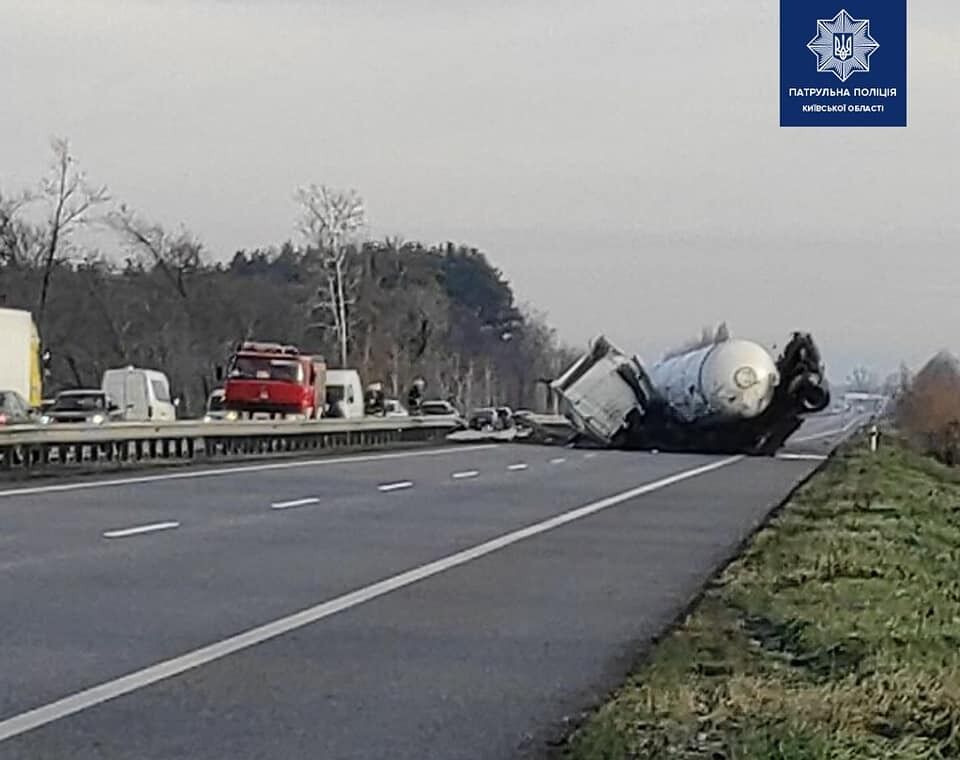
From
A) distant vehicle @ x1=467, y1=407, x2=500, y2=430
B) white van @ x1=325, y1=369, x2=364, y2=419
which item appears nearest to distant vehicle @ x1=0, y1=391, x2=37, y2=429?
white van @ x1=325, y1=369, x2=364, y2=419

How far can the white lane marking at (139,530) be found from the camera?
19922 mm

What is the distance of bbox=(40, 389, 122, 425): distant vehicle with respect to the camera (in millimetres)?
51094

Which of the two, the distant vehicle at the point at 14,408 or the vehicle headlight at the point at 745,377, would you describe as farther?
the vehicle headlight at the point at 745,377

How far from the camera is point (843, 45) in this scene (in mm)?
26578

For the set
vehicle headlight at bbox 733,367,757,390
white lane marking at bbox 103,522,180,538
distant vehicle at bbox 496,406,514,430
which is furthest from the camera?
distant vehicle at bbox 496,406,514,430

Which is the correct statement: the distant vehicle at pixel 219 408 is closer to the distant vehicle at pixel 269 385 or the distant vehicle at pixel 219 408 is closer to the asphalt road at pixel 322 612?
the distant vehicle at pixel 269 385

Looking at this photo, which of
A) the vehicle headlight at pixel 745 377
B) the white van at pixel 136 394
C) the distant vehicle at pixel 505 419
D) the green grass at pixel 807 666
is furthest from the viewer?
the distant vehicle at pixel 505 419

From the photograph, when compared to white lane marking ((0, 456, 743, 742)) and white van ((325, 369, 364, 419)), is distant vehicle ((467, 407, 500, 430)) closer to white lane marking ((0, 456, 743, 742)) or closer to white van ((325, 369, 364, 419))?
white van ((325, 369, 364, 419))

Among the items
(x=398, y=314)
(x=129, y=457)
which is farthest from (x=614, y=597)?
(x=398, y=314)

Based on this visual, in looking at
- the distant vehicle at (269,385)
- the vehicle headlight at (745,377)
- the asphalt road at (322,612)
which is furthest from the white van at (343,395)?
the asphalt road at (322,612)

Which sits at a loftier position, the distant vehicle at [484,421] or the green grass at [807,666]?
the green grass at [807,666]

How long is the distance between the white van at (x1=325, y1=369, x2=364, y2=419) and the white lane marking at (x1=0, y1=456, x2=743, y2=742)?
165 ft

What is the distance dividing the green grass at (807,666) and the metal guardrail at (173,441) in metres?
15.2

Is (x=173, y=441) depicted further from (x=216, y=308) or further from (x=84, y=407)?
(x=216, y=308)
